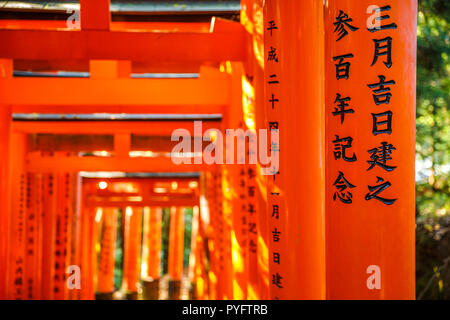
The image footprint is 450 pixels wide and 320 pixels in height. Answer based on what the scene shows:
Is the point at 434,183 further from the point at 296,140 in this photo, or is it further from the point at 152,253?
the point at 152,253

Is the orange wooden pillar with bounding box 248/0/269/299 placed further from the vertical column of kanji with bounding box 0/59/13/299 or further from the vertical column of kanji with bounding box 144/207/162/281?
the vertical column of kanji with bounding box 144/207/162/281

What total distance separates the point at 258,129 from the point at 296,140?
3.59 ft

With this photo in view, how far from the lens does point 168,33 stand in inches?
220

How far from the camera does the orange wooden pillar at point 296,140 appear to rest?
3893 millimetres

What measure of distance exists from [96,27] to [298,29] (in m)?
2.29

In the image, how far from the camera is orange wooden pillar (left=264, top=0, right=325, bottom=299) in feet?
12.8

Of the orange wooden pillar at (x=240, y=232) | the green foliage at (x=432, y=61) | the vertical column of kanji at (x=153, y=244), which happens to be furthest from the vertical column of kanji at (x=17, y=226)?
the vertical column of kanji at (x=153, y=244)

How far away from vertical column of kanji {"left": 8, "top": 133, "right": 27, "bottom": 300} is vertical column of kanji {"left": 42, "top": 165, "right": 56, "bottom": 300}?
1.09 meters

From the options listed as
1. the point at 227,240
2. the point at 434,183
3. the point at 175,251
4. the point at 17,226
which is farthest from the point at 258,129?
the point at 175,251

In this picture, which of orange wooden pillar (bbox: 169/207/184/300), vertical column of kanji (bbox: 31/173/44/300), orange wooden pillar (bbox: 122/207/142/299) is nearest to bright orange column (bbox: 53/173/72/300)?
vertical column of kanji (bbox: 31/173/44/300)
